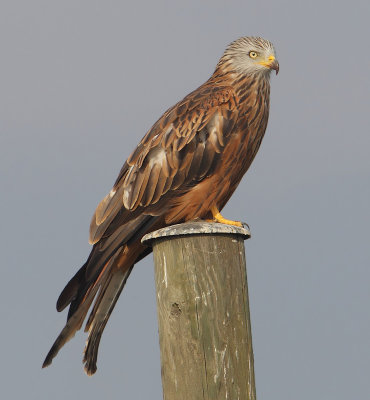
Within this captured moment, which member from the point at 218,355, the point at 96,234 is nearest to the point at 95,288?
the point at 96,234

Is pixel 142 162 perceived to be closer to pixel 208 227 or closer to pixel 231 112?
pixel 231 112

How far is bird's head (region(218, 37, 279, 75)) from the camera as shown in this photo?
7.18 m

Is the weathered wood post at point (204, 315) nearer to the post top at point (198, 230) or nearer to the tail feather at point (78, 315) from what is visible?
the post top at point (198, 230)

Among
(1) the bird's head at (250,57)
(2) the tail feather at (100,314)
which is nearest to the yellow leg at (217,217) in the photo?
(2) the tail feather at (100,314)

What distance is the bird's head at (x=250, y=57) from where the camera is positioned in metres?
7.18

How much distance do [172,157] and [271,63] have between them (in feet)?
4.73

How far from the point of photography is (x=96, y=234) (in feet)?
20.1

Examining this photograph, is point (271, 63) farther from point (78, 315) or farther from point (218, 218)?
point (78, 315)

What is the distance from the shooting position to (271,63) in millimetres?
7227

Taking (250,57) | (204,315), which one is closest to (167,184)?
(250,57)

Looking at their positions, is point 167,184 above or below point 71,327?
above

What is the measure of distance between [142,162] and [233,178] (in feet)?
Answer: 2.45

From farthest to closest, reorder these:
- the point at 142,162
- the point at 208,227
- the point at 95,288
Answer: the point at 142,162 → the point at 95,288 → the point at 208,227

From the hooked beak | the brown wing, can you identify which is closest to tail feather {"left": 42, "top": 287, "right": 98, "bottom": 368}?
the brown wing
